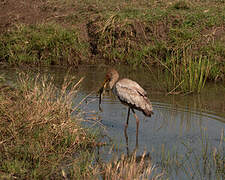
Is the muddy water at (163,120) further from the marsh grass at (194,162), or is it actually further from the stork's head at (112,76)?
the stork's head at (112,76)

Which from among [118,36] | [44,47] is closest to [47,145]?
[44,47]

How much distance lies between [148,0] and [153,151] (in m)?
9.75

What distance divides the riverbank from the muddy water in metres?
1.02

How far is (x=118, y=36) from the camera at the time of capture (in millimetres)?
13352

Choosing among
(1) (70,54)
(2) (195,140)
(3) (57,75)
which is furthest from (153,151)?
(1) (70,54)

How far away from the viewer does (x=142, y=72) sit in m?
12.6

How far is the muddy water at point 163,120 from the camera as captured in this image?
7254 mm

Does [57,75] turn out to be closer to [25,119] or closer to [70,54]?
[70,54]

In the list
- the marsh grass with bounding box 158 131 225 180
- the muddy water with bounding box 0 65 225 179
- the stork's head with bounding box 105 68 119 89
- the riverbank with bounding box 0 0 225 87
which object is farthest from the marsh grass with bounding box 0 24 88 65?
the marsh grass with bounding box 158 131 225 180

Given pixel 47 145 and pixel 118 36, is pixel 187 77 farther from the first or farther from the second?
pixel 47 145

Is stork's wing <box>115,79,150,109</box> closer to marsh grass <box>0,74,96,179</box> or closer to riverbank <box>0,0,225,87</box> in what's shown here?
marsh grass <box>0,74,96,179</box>

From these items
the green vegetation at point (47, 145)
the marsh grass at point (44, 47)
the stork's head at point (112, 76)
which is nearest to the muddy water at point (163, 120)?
the green vegetation at point (47, 145)

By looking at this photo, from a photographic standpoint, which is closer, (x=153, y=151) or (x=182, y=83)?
(x=153, y=151)

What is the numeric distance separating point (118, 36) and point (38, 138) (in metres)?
7.29
